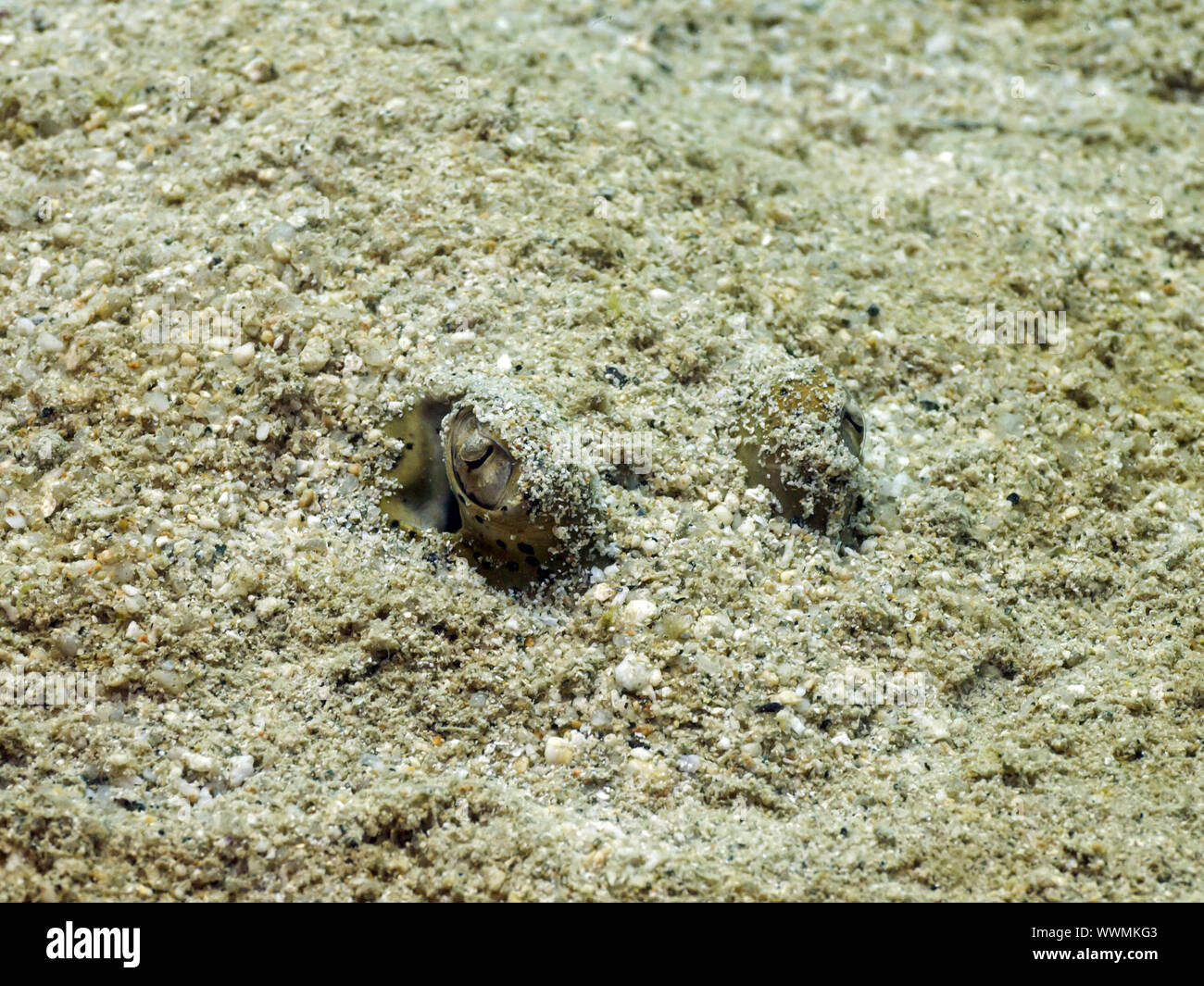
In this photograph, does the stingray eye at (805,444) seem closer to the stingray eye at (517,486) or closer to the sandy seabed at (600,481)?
the sandy seabed at (600,481)

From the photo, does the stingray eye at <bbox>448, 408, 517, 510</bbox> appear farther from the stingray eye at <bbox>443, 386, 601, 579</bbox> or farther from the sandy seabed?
the sandy seabed

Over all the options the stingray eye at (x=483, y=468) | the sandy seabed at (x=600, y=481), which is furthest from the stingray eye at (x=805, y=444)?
the stingray eye at (x=483, y=468)

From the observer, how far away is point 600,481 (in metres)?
3.28

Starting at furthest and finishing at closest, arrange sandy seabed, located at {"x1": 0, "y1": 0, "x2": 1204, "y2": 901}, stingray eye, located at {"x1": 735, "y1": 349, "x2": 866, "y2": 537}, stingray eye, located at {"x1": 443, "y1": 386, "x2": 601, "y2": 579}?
1. stingray eye, located at {"x1": 735, "y1": 349, "x2": 866, "y2": 537}
2. stingray eye, located at {"x1": 443, "y1": 386, "x2": 601, "y2": 579}
3. sandy seabed, located at {"x1": 0, "y1": 0, "x2": 1204, "y2": 901}

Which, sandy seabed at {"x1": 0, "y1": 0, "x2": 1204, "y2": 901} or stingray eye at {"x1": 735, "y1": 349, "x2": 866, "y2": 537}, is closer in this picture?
sandy seabed at {"x1": 0, "y1": 0, "x2": 1204, "y2": 901}

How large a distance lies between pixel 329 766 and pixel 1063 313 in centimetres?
303

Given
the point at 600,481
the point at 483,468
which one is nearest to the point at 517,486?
the point at 483,468

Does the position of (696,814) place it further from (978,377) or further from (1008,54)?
(1008,54)

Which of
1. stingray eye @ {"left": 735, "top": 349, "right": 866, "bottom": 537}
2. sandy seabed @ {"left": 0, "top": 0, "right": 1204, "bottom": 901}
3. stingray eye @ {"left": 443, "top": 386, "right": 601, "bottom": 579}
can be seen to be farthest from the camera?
stingray eye @ {"left": 735, "top": 349, "right": 866, "bottom": 537}

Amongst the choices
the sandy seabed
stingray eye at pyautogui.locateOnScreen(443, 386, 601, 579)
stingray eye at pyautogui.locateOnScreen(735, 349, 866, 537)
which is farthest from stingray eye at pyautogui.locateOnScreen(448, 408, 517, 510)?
stingray eye at pyautogui.locateOnScreen(735, 349, 866, 537)

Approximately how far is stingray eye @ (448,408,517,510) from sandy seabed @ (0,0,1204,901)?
245 mm

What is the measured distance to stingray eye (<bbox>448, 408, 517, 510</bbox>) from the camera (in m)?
3.08

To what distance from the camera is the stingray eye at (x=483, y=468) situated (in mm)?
3078

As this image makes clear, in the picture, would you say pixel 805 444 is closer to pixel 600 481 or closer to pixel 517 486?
pixel 600 481
